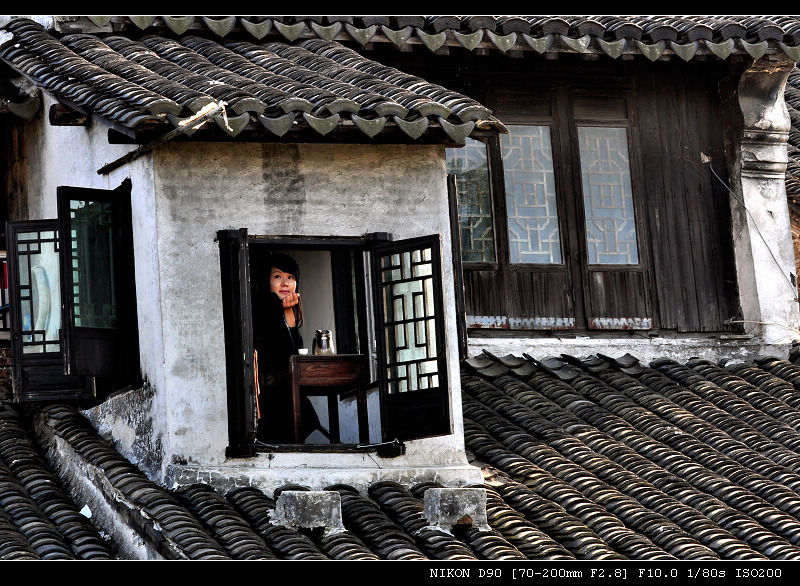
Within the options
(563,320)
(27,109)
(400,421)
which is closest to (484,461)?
(400,421)

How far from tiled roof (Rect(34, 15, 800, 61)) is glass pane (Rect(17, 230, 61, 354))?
2050mm

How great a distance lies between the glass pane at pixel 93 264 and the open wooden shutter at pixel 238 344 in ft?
3.23

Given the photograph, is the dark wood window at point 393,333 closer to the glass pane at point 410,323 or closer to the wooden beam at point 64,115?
the glass pane at point 410,323

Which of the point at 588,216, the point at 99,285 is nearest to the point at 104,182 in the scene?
the point at 99,285

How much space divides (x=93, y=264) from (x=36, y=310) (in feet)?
2.65

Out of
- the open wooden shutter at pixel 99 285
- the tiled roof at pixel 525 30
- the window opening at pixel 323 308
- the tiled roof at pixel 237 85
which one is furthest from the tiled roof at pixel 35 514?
the tiled roof at pixel 525 30

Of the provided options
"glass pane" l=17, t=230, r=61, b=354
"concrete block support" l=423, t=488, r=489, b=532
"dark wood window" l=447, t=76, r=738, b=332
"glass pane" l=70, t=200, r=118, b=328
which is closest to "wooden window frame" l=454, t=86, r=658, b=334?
"dark wood window" l=447, t=76, r=738, b=332

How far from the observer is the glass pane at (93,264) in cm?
1598

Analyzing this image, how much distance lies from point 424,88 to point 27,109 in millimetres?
4067

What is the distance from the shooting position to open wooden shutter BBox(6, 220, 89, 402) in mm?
16562

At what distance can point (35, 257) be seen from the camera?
1669 centimetres

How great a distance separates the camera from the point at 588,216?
62.1 feet

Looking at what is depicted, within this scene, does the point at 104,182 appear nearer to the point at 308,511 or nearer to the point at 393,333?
the point at 393,333

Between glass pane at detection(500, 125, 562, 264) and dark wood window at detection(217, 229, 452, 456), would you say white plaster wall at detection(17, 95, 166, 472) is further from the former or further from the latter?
glass pane at detection(500, 125, 562, 264)
